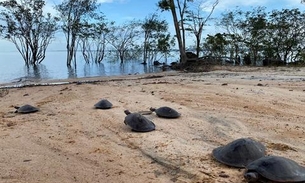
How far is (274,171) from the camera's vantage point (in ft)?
8.16

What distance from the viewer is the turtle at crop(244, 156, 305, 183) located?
2.44 metres

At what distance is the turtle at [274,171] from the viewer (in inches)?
96.1

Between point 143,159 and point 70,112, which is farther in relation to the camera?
point 70,112

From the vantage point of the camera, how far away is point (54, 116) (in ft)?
17.6

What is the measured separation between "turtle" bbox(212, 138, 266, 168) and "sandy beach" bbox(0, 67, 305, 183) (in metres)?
0.08

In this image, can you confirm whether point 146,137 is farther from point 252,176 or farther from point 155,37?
point 155,37

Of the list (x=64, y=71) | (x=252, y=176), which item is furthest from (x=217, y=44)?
(x=252, y=176)

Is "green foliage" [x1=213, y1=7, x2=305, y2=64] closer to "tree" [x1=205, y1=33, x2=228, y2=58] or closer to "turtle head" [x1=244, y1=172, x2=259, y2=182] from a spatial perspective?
"tree" [x1=205, y1=33, x2=228, y2=58]

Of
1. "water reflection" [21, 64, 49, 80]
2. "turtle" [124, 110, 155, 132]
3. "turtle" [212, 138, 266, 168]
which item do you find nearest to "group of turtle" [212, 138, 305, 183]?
"turtle" [212, 138, 266, 168]

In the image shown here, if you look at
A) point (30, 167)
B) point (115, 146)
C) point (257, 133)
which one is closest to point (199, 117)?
point (257, 133)

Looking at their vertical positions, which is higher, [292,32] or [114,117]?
[292,32]

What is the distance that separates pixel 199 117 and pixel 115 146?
183cm

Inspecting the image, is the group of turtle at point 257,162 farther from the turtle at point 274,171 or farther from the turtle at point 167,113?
the turtle at point 167,113

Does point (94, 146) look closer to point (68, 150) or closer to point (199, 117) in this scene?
point (68, 150)
